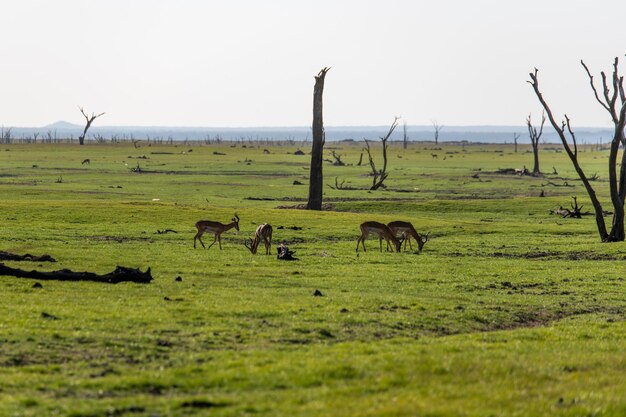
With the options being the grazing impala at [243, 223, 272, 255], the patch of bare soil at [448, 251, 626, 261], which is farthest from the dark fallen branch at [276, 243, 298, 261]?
the patch of bare soil at [448, 251, 626, 261]

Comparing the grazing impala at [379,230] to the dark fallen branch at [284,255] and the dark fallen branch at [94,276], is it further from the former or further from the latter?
the dark fallen branch at [94,276]

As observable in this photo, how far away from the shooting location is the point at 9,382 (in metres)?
13.8

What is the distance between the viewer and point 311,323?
19031 mm

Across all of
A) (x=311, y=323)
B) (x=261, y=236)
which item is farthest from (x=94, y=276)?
(x=261, y=236)

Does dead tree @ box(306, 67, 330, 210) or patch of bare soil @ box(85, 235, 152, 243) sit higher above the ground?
dead tree @ box(306, 67, 330, 210)

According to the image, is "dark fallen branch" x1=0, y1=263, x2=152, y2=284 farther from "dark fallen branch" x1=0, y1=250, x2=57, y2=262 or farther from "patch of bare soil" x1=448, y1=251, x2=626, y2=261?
"patch of bare soil" x1=448, y1=251, x2=626, y2=261

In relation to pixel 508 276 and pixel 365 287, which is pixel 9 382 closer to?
pixel 365 287

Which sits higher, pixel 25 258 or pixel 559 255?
pixel 25 258

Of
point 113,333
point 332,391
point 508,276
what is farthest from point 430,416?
point 508,276

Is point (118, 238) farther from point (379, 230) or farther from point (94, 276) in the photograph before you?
point (94, 276)

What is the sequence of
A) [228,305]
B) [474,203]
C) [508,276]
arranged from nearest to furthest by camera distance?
1. [228,305]
2. [508,276]
3. [474,203]

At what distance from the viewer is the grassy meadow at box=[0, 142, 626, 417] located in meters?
13.4

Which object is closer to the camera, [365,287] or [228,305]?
[228,305]

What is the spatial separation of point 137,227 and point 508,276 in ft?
58.7
